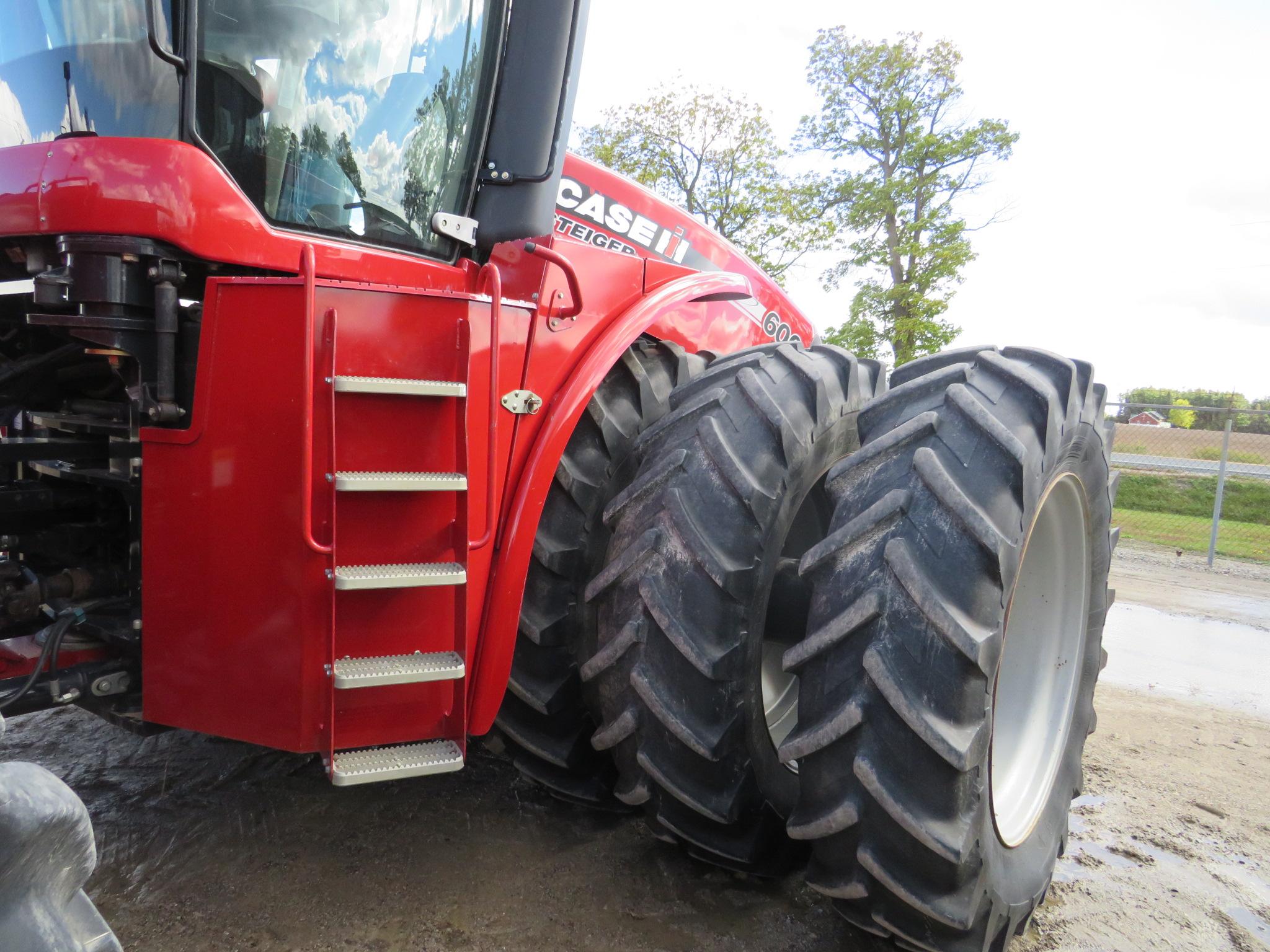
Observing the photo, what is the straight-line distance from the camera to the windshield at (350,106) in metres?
1.75

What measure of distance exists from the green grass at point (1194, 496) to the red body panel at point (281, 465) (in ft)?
50.6

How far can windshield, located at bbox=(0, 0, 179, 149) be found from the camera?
171 centimetres

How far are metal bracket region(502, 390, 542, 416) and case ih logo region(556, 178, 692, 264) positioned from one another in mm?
1363

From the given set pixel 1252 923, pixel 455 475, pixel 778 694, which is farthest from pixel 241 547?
pixel 1252 923

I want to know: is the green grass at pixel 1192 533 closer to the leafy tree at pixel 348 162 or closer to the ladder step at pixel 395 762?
the ladder step at pixel 395 762

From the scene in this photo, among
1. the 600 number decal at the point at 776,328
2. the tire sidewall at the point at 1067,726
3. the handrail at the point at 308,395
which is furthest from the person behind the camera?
the 600 number decal at the point at 776,328

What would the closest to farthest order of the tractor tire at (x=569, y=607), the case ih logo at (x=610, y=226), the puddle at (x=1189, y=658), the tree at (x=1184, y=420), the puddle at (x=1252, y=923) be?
the tractor tire at (x=569, y=607), the puddle at (x=1252, y=923), the case ih logo at (x=610, y=226), the puddle at (x=1189, y=658), the tree at (x=1184, y=420)

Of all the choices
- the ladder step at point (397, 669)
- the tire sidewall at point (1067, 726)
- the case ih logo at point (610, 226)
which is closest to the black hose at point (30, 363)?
the ladder step at point (397, 669)

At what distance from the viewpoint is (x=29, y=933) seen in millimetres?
875

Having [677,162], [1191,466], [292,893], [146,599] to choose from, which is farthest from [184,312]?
[677,162]

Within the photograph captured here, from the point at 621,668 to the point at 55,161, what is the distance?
153 centimetres

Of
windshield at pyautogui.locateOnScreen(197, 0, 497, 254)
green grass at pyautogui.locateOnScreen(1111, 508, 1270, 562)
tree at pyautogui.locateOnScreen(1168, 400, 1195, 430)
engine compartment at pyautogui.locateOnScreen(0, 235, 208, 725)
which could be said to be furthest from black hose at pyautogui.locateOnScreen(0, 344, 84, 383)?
tree at pyautogui.locateOnScreen(1168, 400, 1195, 430)

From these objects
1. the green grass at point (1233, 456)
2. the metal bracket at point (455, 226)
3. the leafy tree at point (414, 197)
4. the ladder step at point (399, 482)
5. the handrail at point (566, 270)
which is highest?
the leafy tree at point (414, 197)

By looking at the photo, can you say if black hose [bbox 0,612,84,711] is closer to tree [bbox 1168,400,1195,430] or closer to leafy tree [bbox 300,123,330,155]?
leafy tree [bbox 300,123,330,155]
